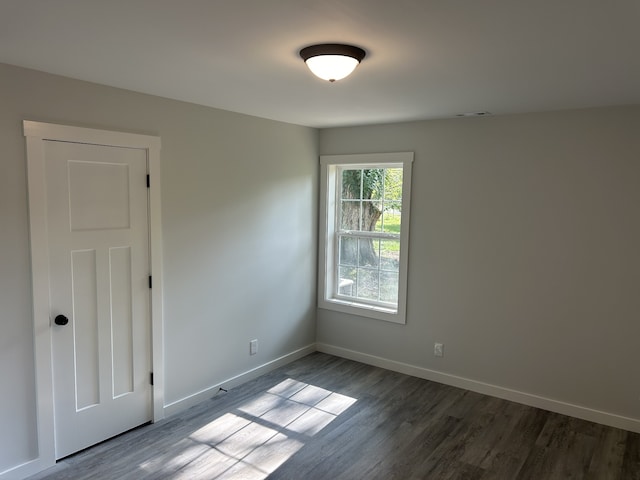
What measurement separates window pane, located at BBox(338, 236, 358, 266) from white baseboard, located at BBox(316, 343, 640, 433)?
0.92m

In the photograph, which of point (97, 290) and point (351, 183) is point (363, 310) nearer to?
point (351, 183)

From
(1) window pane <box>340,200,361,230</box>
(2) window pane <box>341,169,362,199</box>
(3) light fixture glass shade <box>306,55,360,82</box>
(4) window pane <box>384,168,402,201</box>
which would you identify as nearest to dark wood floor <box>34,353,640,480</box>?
(1) window pane <box>340,200,361,230</box>

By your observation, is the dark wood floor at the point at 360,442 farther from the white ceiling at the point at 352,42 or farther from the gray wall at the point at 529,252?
the white ceiling at the point at 352,42

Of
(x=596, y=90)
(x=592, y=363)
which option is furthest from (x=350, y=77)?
(x=592, y=363)

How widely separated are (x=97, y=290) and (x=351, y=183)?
269 centimetres

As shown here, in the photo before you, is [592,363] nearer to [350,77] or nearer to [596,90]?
[596,90]

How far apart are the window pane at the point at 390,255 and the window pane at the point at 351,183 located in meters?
0.60

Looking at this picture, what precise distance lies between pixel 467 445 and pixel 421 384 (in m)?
1.00

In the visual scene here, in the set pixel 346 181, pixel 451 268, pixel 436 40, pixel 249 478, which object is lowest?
pixel 249 478

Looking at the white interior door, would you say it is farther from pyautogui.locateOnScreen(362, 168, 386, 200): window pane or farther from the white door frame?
pyautogui.locateOnScreen(362, 168, 386, 200): window pane

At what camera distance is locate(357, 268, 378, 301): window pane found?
4.66 meters

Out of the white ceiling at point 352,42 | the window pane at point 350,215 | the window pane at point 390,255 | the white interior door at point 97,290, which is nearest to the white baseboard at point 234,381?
the white interior door at point 97,290

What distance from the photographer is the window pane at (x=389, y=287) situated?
4.53 m

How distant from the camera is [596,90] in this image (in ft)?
9.20
